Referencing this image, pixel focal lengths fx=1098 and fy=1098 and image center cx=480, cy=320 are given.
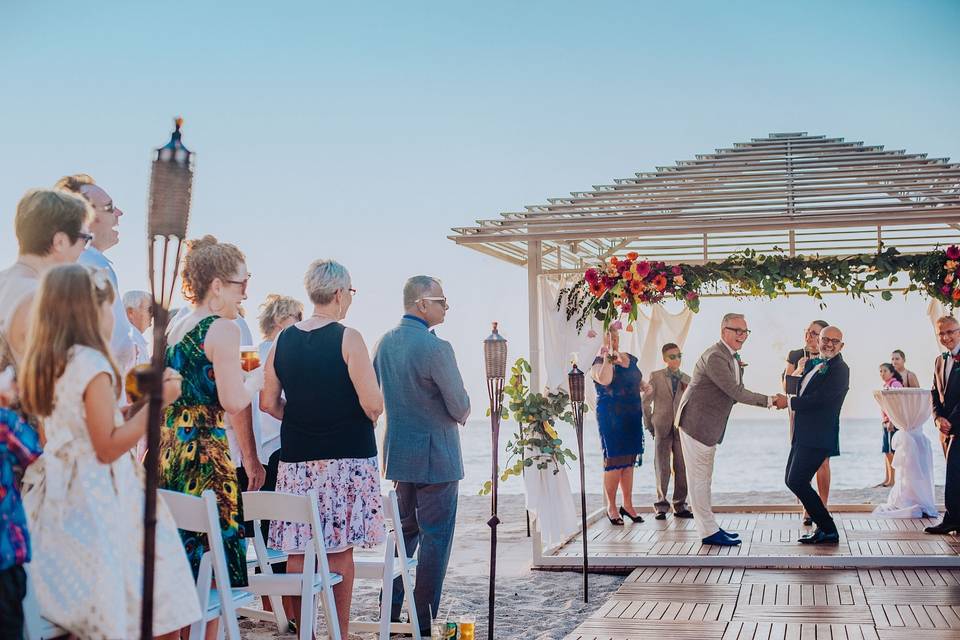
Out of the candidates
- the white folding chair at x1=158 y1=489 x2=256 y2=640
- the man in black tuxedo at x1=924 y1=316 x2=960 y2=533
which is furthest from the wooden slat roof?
the white folding chair at x1=158 y1=489 x2=256 y2=640

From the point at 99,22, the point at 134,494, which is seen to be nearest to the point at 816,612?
the point at 134,494

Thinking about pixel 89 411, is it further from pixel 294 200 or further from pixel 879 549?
pixel 294 200

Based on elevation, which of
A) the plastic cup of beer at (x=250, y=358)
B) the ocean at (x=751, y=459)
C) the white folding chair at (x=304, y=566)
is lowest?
the ocean at (x=751, y=459)

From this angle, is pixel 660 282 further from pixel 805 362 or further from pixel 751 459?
pixel 751 459

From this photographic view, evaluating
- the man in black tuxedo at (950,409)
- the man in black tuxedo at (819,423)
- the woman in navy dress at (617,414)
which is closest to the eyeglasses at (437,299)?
the man in black tuxedo at (819,423)

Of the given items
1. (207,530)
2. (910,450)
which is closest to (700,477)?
(910,450)

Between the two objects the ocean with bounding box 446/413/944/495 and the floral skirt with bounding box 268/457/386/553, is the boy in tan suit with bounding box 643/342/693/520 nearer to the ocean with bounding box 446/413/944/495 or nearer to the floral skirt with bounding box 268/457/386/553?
the floral skirt with bounding box 268/457/386/553

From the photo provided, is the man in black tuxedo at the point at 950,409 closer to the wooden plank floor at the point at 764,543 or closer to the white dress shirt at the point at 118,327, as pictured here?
the wooden plank floor at the point at 764,543

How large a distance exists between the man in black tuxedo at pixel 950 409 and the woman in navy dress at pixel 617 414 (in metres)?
2.65

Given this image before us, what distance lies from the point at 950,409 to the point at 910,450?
1.34 m

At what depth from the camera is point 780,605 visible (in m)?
6.69

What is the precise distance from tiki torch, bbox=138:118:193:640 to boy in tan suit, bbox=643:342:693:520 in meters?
8.64

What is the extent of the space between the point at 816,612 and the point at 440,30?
23253mm

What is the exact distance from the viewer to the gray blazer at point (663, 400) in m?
11.1
